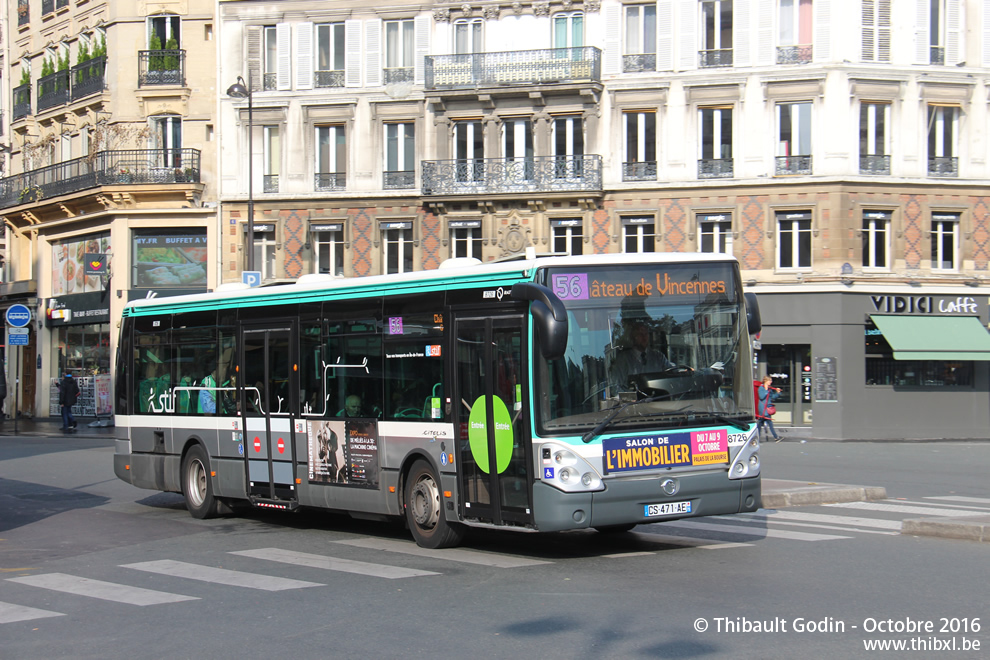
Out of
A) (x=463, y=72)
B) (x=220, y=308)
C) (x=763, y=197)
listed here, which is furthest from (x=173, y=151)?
(x=220, y=308)

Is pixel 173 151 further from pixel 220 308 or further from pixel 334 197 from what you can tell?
pixel 220 308

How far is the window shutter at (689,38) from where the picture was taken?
34.6 m

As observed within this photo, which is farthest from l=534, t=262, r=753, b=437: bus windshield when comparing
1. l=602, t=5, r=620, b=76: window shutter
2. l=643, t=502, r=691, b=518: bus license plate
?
l=602, t=5, r=620, b=76: window shutter

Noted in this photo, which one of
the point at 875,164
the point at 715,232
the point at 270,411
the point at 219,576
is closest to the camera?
the point at 219,576

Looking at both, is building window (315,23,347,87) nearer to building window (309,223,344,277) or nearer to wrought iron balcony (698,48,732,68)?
building window (309,223,344,277)

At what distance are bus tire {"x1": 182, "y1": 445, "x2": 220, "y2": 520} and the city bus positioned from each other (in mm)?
1236

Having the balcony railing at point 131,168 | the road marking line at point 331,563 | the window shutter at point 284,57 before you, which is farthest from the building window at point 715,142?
the road marking line at point 331,563

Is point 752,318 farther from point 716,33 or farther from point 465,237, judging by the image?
point 465,237

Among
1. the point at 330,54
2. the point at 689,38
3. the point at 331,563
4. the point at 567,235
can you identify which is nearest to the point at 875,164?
the point at 689,38

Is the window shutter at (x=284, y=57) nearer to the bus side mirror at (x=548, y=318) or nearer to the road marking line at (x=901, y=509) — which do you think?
the road marking line at (x=901, y=509)

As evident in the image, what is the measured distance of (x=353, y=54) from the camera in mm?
37469

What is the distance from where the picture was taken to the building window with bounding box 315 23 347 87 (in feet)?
123

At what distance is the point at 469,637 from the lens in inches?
283

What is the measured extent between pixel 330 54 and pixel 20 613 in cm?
3134
